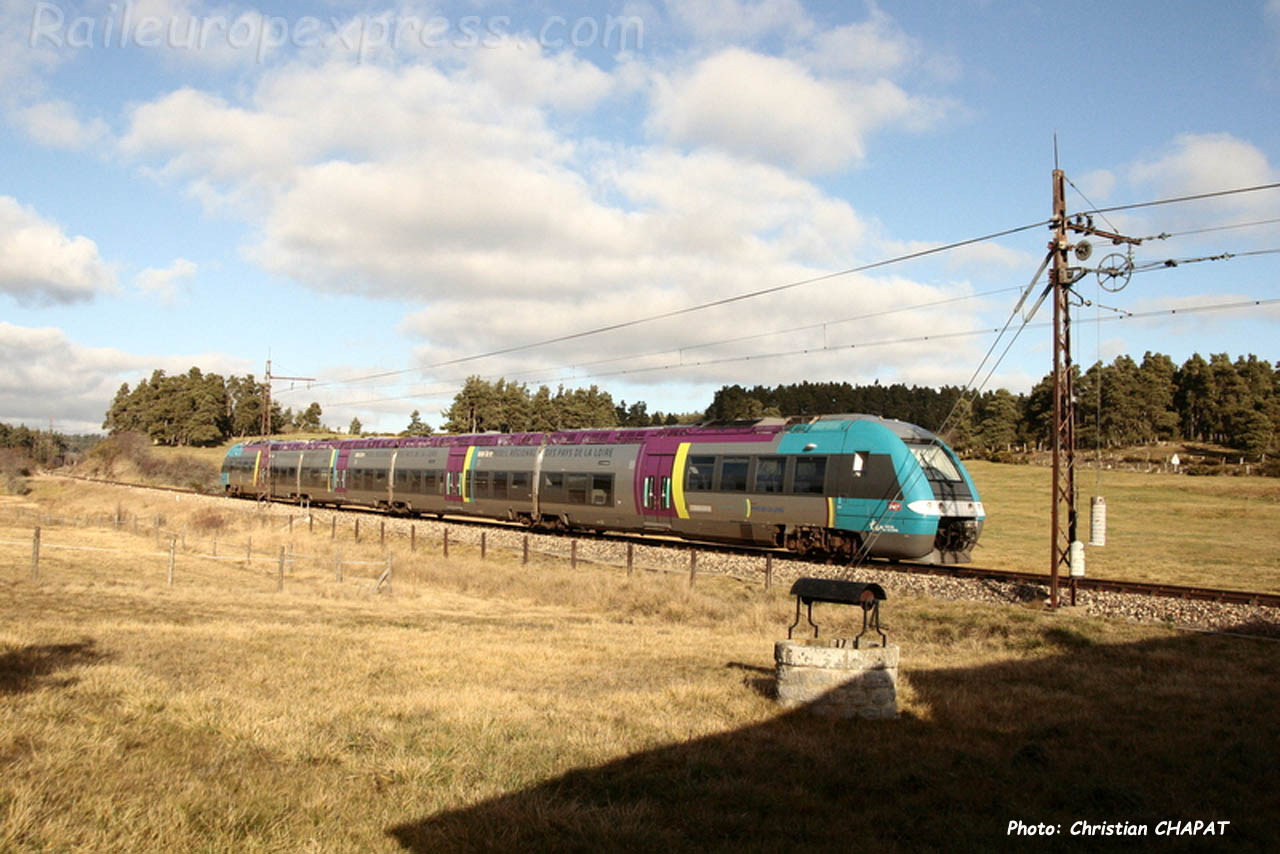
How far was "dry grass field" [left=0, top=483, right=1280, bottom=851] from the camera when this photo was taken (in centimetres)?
662

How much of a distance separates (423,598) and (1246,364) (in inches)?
4266

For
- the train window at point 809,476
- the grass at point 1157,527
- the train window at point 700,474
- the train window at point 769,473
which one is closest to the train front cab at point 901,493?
the train window at point 809,476

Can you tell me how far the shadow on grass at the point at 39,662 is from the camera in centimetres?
1018

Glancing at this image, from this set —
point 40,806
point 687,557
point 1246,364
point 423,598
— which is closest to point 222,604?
point 423,598

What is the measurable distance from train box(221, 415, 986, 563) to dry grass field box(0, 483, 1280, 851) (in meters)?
5.09

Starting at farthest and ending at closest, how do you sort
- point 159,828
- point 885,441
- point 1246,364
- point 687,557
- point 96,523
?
point 1246,364 → point 96,523 → point 687,557 → point 885,441 → point 159,828

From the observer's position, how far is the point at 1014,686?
40.9 ft

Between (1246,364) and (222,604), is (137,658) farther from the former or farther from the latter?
(1246,364)

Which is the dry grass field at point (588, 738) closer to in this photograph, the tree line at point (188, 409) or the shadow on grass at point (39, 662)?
the shadow on grass at point (39, 662)

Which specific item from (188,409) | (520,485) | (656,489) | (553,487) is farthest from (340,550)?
(188,409)

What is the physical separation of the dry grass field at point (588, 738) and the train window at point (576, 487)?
47.0 feet

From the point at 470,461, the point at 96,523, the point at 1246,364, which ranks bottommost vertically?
the point at 96,523

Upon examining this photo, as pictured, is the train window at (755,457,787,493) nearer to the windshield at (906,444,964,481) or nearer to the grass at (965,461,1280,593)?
the windshield at (906,444,964,481)

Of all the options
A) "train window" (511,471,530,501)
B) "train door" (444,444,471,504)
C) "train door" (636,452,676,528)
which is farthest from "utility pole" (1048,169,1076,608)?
"train door" (444,444,471,504)
